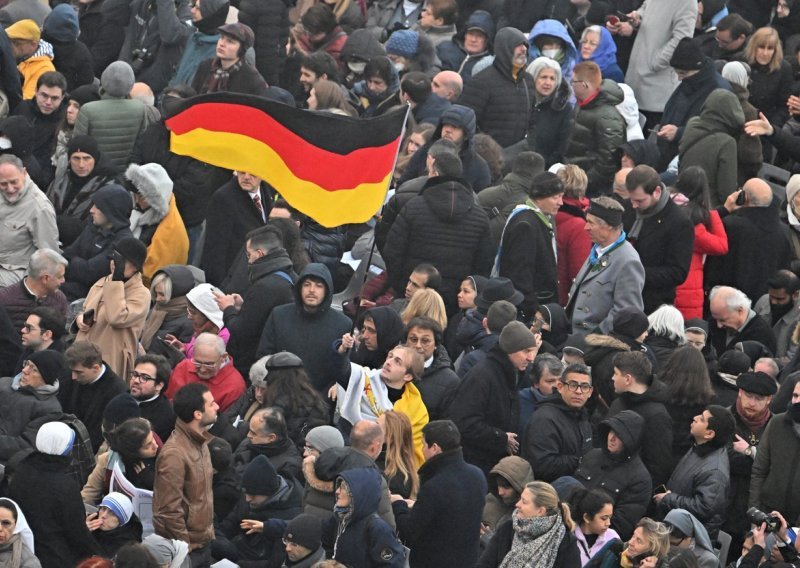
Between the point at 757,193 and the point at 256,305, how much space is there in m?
4.09

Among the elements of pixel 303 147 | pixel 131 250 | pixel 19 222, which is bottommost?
pixel 19 222

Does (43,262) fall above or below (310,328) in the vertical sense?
below

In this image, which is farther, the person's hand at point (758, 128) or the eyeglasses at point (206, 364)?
the person's hand at point (758, 128)

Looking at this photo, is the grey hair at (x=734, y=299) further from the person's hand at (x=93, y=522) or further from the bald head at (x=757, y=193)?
the person's hand at (x=93, y=522)

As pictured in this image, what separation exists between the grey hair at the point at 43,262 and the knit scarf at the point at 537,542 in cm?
441

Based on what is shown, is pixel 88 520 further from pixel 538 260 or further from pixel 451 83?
pixel 451 83

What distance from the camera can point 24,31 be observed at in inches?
657

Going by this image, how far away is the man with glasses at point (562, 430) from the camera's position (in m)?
12.0

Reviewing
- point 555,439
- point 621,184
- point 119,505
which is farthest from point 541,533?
point 621,184

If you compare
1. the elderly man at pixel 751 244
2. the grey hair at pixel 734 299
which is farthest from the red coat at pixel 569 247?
the elderly man at pixel 751 244

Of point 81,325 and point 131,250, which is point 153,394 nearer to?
point 81,325

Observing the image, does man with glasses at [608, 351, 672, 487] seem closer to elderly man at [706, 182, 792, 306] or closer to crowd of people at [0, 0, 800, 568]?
crowd of people at [0, 0, 800, 568]

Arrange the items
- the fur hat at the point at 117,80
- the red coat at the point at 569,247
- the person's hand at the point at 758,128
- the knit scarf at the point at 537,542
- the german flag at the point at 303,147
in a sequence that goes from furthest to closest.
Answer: the person's hand at the point at 758,128 < the fur hat at the point at 117,80 < the red coat at the point at 569,247 < the german flag at the point at 303,147 < the knit scarf at the point at 537,542

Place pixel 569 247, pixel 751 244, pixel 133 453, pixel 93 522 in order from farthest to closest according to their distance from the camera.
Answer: pixel 751 244, pixel 569 247, pixel 133 453, pixel 93 522
